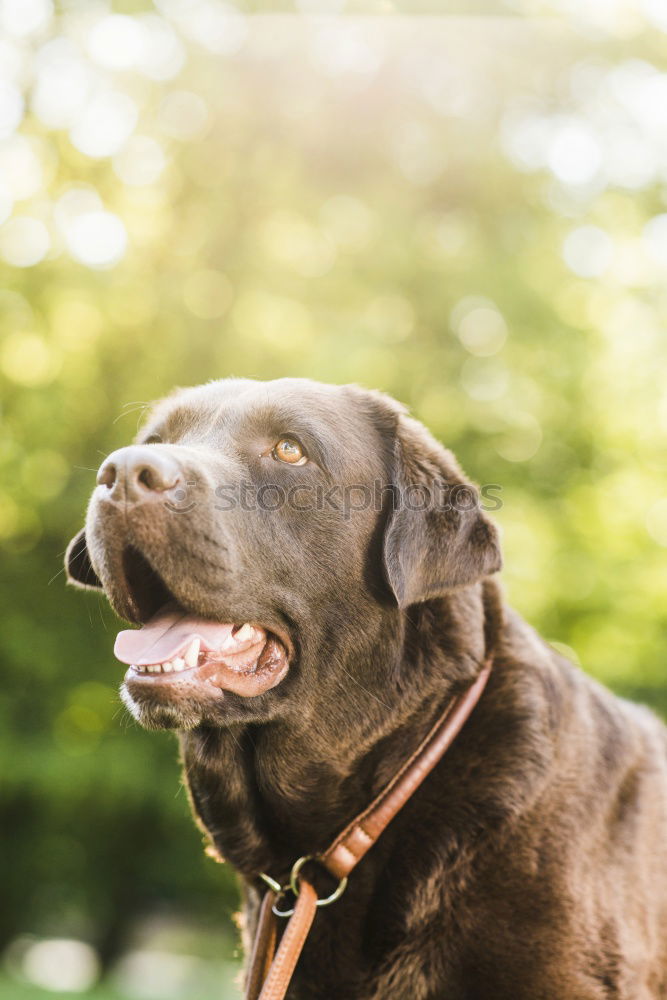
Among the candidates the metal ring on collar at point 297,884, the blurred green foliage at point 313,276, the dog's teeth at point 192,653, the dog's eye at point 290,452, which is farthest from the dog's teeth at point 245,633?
the blurred green foliage at point 313,276

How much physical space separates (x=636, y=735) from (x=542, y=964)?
1009 millimetres

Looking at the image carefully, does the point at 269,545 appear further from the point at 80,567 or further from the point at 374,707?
the point at 80,567

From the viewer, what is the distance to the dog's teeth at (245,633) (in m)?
3.16

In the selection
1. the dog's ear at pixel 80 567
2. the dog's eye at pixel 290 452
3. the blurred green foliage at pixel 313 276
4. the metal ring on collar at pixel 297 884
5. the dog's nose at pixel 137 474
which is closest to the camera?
the dog's nose at pixel 137 474

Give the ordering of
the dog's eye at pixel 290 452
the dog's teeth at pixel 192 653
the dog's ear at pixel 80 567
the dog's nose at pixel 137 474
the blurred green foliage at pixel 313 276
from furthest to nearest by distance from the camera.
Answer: the blurred green foliage at pixel 313 276
the dog's ear at pixel 80 567
the dog's eye at pixel 290 452
the dog's teeth at pixel 192 653
the dog's nose at pixel 137 474

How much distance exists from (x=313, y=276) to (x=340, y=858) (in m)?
9.31

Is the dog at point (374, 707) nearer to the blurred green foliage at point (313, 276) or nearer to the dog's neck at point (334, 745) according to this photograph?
the dog's neck at point (334, 745)

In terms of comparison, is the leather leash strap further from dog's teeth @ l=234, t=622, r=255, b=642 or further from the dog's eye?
the dog's eye

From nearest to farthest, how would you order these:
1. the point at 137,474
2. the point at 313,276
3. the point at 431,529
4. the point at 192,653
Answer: the point at 137,474 < the point at 192,653 < the point at 431,529 < the point at 313,276

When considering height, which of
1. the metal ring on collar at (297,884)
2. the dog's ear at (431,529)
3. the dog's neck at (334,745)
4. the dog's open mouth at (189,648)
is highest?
the dog's ear at (431,529)

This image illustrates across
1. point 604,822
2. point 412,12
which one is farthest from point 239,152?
point 604,822

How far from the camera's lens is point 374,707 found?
3270 mm

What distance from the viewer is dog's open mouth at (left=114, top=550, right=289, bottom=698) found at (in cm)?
295

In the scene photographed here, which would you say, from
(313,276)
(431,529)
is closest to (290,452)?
(431,529)
